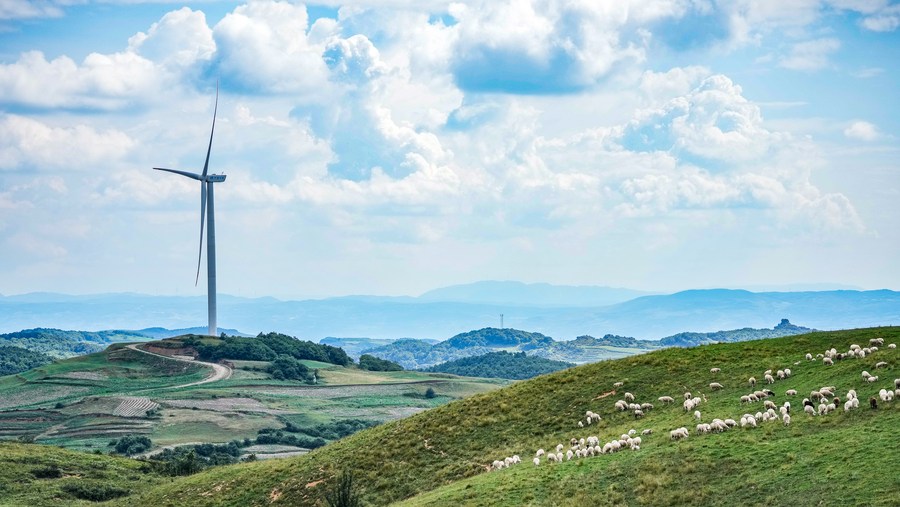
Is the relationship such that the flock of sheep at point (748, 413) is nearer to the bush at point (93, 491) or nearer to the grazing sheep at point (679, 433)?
the grazing sheep at point (679, 433)

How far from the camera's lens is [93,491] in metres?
70.9

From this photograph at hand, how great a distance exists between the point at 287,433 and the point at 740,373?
123 meters

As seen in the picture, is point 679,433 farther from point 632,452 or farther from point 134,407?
point 134,407

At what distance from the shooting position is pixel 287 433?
172000 millimetres

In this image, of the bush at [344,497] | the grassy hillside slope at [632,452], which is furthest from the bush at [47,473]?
the bush at [344,497]

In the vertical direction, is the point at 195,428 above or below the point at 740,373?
below

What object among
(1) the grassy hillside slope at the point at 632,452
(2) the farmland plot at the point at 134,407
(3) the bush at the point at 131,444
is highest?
(1) the grassy hillside slope at the point at 632,452

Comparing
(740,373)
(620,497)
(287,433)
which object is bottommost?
(287,433)

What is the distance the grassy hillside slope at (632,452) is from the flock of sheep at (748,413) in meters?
0.51

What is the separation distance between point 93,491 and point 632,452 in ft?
134

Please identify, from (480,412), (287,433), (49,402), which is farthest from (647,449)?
(49,402)

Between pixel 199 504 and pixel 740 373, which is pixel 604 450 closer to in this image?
pixel 740 373

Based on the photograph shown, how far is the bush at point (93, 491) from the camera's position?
7006 centimetres

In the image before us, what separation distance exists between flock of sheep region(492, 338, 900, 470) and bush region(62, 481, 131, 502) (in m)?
31.0
